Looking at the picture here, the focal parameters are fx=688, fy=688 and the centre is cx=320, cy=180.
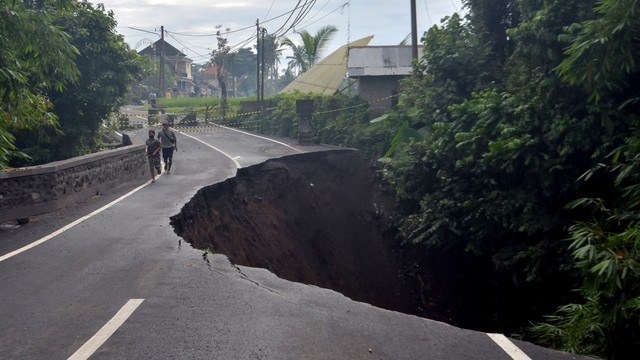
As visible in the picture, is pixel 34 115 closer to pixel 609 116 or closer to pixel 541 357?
pixel 609 116

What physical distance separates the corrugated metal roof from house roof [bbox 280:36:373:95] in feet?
16.8

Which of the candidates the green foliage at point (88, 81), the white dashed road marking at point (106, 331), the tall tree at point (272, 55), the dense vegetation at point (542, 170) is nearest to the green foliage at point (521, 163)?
the dense vegetation at point (542, 170)

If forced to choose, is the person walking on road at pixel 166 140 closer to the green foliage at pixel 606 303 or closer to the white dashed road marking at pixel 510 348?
the green foliage at pixel 606 303

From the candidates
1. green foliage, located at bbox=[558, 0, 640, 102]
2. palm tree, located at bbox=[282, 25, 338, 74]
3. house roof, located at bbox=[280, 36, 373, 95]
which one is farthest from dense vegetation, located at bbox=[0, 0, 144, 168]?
palm tree, located at bbox=[282, 25, 338, 74]

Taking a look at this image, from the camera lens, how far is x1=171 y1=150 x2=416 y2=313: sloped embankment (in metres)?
17.4

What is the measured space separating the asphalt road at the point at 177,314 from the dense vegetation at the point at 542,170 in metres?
2.32

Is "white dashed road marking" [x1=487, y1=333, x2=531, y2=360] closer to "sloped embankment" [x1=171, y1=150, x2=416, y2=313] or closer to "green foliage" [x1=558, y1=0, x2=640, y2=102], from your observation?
"green foliage" [x1=558, y1=0, x2=640, y2=102]

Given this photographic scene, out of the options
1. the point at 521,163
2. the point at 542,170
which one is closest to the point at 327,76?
the point at 521,163

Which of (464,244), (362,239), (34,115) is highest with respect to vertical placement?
(34,115)

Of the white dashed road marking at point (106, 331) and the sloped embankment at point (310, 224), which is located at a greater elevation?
the white dashed road marking at point (106, 331)

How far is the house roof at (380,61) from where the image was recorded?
111ft

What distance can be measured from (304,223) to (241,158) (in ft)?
18.3

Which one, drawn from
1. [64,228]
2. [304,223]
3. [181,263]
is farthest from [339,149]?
[181,263]

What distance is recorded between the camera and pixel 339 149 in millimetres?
31109
